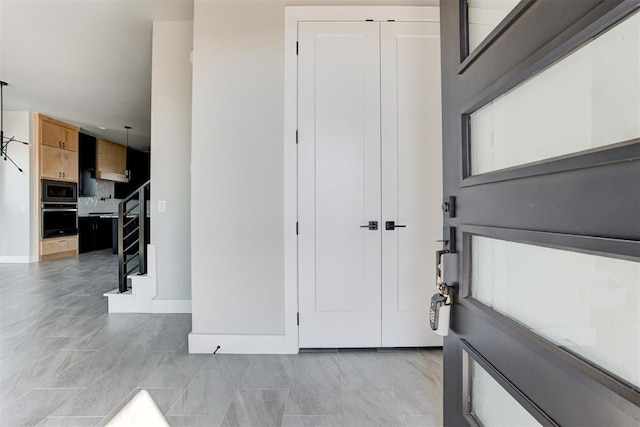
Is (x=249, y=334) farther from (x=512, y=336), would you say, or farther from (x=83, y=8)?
(x=83, y=8)

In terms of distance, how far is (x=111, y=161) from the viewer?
8273 mm

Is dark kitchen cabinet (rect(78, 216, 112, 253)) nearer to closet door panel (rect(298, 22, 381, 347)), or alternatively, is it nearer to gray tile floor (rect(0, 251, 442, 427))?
gray tile floor (rect(0, 251, 442, 427))

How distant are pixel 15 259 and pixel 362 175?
740cm

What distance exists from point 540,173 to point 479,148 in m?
0.29

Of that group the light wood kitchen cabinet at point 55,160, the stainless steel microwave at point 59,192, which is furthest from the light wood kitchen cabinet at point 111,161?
the stainless steel microwave at point 59,192

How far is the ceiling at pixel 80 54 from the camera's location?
9.39 ft

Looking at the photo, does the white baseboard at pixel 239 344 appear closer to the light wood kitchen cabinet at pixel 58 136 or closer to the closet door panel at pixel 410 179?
the closet door panel at pixel 410 179

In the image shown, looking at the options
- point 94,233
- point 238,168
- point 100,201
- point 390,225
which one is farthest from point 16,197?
point 390,225

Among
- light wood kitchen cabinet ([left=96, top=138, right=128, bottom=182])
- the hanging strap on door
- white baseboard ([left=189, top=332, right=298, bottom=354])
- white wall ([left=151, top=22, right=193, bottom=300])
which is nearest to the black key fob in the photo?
the hanging strap on door

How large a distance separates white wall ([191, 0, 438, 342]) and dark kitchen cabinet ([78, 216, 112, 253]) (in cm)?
689

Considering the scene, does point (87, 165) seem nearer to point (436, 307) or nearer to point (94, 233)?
point (94, 233)

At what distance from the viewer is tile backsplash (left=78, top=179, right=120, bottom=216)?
25.8 ft

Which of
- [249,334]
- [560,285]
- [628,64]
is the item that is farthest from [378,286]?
[628,64]

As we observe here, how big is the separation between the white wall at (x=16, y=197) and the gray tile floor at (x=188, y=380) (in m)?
4.26
